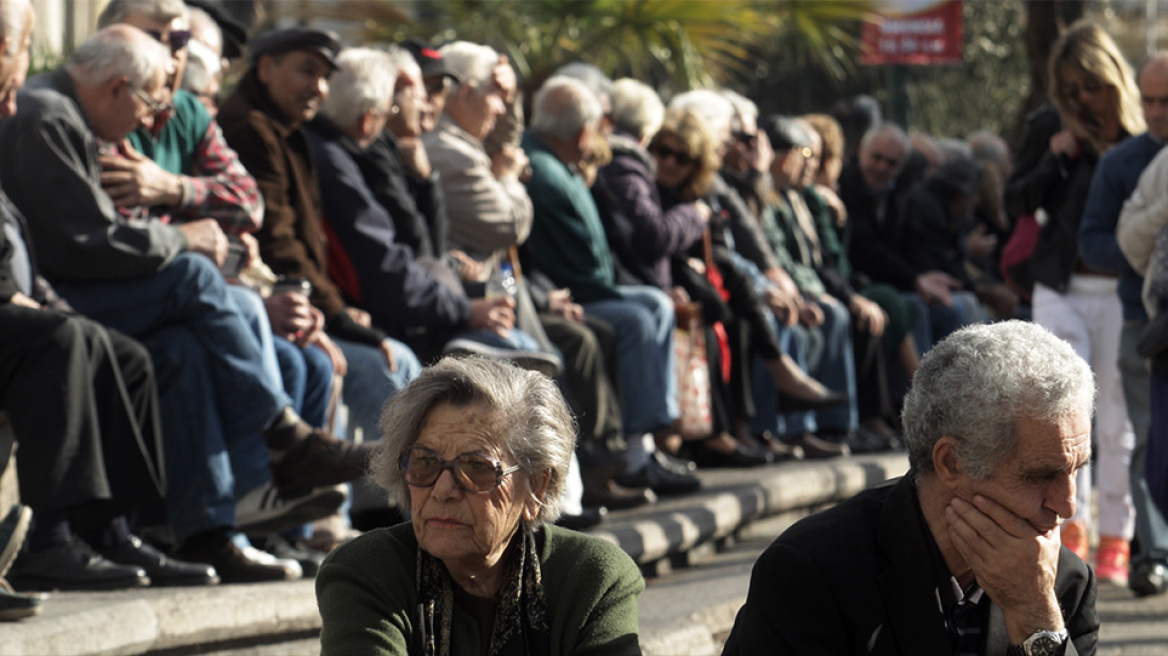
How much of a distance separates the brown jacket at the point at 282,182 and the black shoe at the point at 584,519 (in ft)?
4.07

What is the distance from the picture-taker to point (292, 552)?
653 cm

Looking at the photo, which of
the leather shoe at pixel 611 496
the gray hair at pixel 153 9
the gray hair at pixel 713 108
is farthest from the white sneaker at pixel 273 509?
the gray hair at pixel 713 108

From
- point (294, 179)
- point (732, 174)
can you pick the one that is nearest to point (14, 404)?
point (294, 179)

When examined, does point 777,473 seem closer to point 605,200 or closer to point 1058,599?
point 605,200

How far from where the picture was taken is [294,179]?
7.25 meters

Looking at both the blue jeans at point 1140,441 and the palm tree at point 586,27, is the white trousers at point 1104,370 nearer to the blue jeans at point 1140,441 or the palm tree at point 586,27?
the blue jeans at point 1140,441

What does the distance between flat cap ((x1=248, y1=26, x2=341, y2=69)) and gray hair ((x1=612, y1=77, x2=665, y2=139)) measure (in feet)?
10.5

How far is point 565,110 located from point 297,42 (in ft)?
7.39

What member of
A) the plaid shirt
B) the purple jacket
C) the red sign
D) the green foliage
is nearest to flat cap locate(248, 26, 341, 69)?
the plaid shirt

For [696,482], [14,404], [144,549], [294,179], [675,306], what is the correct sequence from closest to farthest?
[14,404]
[144,549]
[294,179]
[696,482]
[675,306]

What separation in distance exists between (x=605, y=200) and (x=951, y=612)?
6.38m

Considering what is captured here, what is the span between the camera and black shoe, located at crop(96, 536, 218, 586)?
587 cm

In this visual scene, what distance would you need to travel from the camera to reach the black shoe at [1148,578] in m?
7.94

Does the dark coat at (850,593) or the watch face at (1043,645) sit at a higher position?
the dark coat at (850,593)
